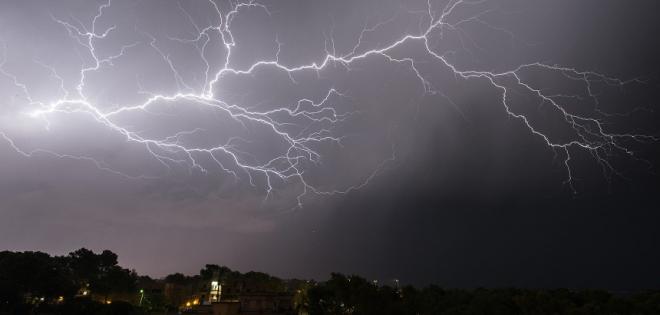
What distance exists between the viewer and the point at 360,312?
26453 mm

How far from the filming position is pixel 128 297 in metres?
47.3

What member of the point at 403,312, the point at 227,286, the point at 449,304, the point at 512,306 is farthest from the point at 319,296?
the point at 227,286

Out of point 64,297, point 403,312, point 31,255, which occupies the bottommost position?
point 403,312

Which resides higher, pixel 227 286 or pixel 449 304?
pixel 227 286

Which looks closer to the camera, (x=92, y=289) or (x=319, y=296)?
(x=319, y=296)

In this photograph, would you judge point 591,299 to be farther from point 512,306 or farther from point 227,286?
point 227,286

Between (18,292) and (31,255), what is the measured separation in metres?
4.37

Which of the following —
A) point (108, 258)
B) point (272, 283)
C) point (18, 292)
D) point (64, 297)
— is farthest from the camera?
point (272, 283)

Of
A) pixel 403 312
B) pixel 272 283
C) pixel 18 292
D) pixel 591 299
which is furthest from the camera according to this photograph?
pixel 272 283

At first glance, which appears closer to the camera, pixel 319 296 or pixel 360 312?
pixel 360 312

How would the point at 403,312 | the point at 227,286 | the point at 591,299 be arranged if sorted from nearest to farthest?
the point at 591,299, the point at 403,312, the point at 227,286

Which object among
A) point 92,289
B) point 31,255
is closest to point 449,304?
point 31,255

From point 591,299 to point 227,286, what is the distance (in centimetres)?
3257

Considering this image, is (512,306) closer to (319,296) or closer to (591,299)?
(591,299)
